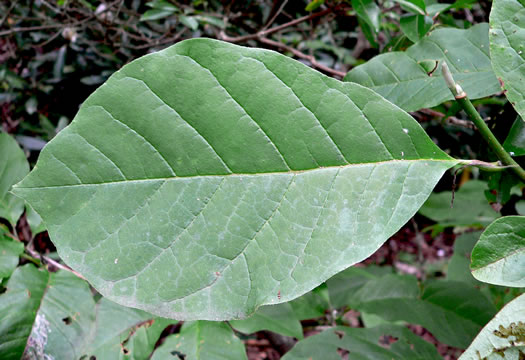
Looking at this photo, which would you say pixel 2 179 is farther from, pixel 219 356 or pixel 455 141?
pixel 455 141

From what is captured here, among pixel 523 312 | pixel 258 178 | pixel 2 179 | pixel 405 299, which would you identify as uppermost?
pixel 258 178

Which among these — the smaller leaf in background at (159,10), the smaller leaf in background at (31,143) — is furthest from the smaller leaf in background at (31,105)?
the smaller leaf in background at (159,10)

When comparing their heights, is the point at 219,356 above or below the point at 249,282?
below

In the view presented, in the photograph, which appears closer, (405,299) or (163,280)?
(163,280)

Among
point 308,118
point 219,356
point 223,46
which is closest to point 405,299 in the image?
point 219,356

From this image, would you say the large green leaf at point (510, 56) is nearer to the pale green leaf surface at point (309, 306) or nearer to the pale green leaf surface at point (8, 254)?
the pale green leaf surface at point (309, 306)

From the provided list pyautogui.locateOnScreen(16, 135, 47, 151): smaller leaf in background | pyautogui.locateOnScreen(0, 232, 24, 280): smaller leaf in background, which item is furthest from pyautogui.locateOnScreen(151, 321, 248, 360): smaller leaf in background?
pyautogui.locateOnScreen(16, 135, 47, 151): smaller leaf in background

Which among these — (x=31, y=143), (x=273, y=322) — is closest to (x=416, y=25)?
(x=273, y=322)
